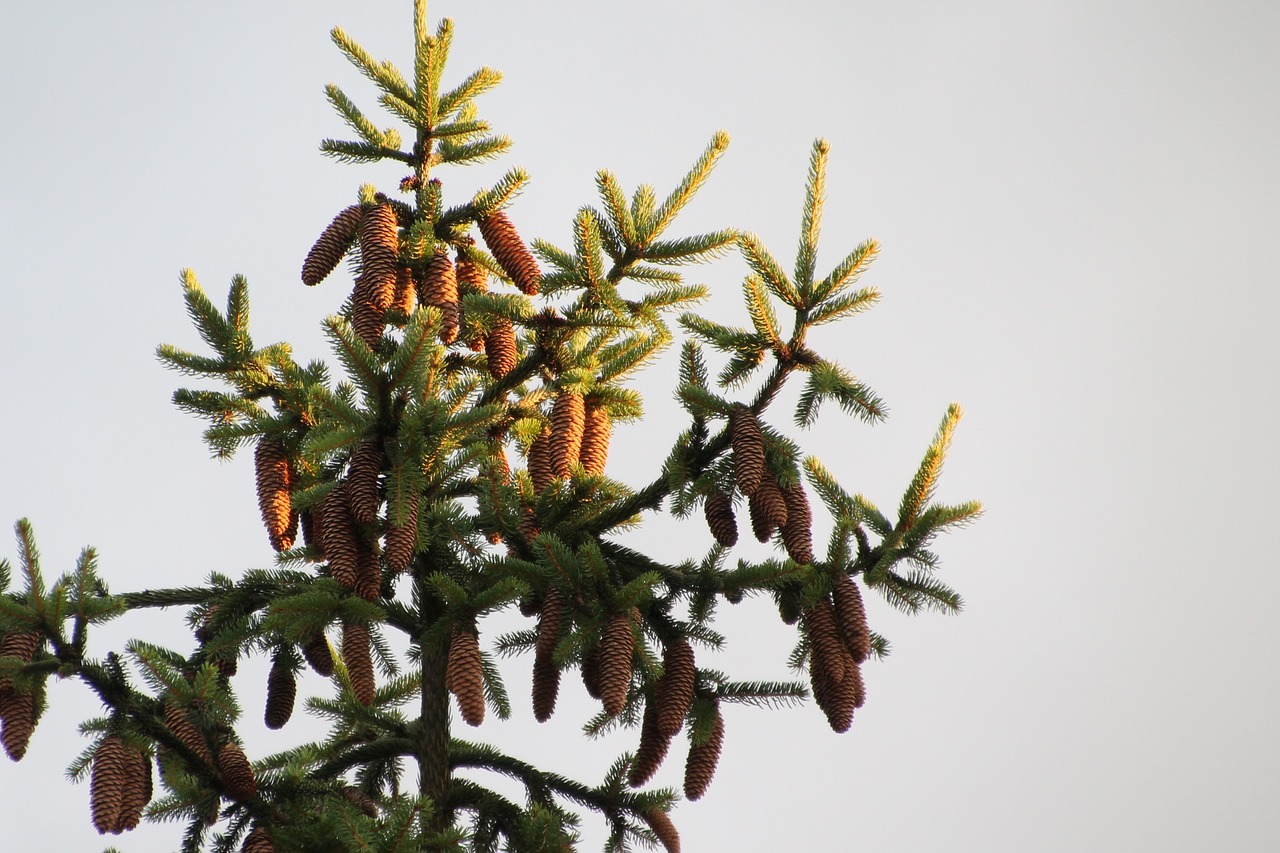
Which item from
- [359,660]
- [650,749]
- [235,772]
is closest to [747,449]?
[650,749]

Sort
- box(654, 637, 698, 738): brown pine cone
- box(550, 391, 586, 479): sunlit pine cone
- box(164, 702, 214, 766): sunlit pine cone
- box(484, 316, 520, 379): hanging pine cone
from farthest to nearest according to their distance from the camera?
box(484, 316, 520, 379): hanging pine cone < box(550, 391, 586, 479): sunlit pine cone < box(654, 637, 698, 738): brown pine cone < box(164, 702, 214, 766): sunlit pine cone

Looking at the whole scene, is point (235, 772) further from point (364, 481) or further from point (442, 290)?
point (442, 290)

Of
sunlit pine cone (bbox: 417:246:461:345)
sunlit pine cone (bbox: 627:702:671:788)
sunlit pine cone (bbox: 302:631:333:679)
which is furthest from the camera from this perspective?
sunlit pine cone (bbox: 302:631:333:679)

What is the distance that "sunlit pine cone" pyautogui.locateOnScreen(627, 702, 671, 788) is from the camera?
6.23m

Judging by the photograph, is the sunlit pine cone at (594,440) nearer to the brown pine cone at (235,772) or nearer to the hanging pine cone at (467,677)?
the hanging pine cone at (467,677)

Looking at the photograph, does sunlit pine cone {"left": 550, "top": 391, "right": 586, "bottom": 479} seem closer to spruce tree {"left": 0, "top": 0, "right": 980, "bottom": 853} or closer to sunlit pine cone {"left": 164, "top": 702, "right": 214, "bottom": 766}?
spruce tree {"left": 0, "top": 0, "right": 980, "bottom": 853}

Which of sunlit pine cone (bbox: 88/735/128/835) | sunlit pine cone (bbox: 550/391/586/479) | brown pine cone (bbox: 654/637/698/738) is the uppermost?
sunlit pine cone (bbox: 550/391/586/479)

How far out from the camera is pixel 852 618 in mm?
5848

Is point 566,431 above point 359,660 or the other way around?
above

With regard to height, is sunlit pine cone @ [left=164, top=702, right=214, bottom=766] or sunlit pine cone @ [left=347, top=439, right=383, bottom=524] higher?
sunlit pine cone @ [left=347, top=439, right=383, bottom=524]

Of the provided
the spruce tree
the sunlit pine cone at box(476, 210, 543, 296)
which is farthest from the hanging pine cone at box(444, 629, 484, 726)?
the sunlit pine cone at box(476, 210, 543, 296)

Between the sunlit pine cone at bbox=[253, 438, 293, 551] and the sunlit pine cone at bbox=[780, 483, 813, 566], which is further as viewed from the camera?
the sunlit pine cone at bbox=[253, 438, 293, 551]

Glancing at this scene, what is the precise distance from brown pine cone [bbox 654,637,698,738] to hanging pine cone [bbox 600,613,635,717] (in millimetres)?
334

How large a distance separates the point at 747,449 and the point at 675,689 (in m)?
1.11
